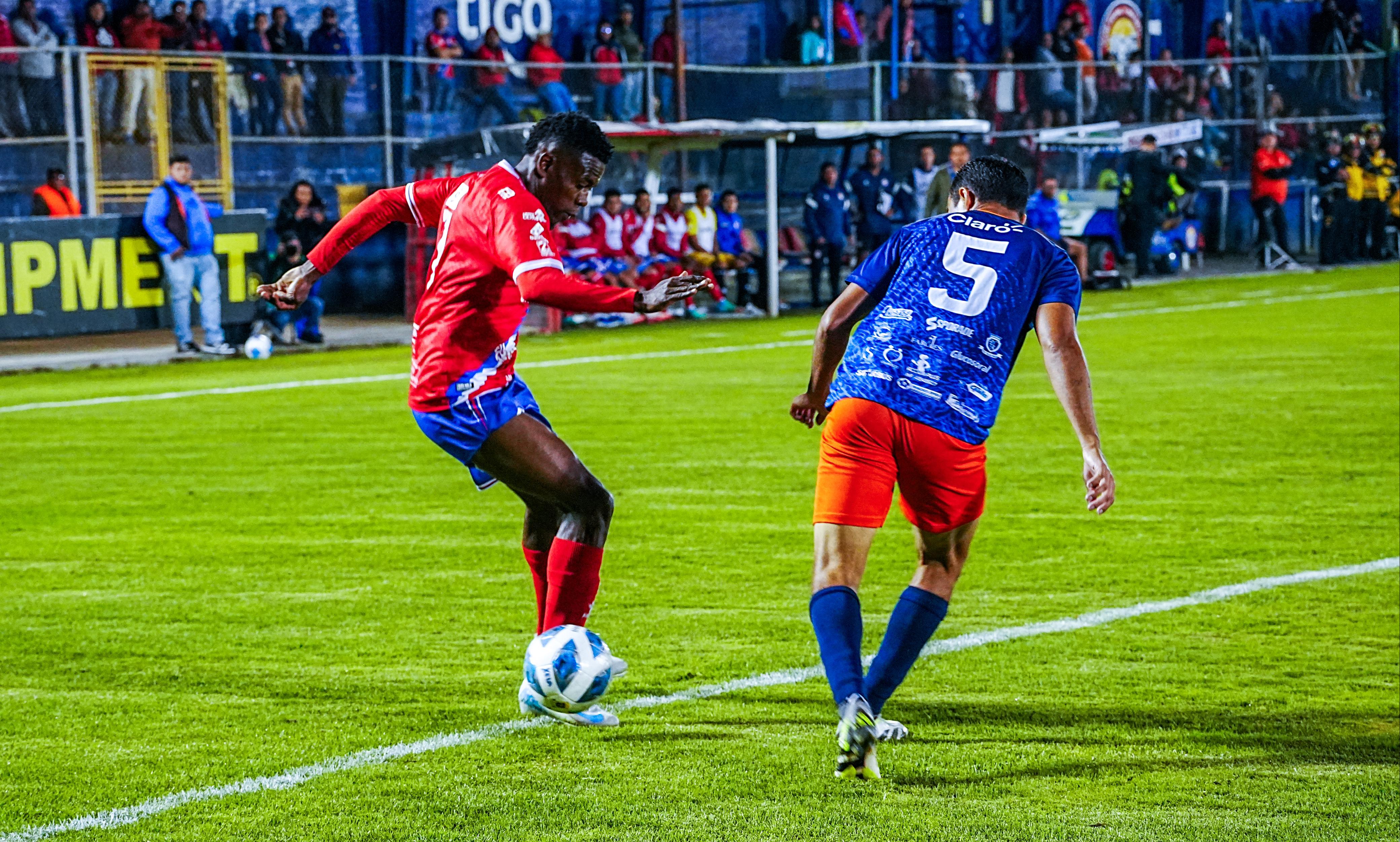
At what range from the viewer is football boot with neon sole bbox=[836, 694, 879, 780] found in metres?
4.82

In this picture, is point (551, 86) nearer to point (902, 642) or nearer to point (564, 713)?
point (564, 713)

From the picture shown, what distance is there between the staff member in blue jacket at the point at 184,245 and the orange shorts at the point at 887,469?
1422 centimetres

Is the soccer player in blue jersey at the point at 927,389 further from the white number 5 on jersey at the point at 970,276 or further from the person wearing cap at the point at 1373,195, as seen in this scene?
the person wearing cap at the point at 1373,195

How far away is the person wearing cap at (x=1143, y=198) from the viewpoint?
27781mm

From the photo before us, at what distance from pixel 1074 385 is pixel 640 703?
1.84m

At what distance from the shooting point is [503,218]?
17.9ft

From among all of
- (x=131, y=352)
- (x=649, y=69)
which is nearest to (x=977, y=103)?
(x=649, y=69)

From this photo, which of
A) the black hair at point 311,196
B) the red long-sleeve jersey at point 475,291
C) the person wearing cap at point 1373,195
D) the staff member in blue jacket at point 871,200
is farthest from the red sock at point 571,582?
the person wearing cap at point 1373,195

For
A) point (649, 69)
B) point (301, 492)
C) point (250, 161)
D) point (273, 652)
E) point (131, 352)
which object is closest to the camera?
point (273, 652)

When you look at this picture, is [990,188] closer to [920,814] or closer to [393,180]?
[920,814]

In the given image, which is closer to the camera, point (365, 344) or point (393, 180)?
point (365, 344)

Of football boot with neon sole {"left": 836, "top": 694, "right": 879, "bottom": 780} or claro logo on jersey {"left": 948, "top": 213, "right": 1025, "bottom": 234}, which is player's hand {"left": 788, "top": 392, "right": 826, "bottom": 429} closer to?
claro logo on jersey {"left": 948, "top": 213, "right": 1025, "bottom": 234}

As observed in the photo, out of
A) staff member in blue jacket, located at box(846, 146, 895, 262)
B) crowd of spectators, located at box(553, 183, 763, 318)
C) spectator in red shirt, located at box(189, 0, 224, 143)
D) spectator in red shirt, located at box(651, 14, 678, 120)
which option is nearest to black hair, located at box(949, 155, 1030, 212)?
crowd of spectators, located at box(553, 183, 763, 318)

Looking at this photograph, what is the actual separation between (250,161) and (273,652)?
16.6 m
